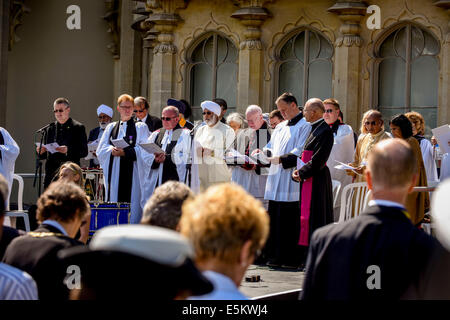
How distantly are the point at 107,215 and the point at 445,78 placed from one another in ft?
19.6

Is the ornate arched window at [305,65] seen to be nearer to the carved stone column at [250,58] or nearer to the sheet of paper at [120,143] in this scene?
the carved stone column at [250,58]

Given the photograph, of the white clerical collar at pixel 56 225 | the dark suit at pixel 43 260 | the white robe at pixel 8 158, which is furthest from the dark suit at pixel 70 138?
the dark suit at pixel 43 260

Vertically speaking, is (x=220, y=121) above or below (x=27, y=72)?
below

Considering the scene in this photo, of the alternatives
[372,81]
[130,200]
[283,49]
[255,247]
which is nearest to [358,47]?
[372,81]

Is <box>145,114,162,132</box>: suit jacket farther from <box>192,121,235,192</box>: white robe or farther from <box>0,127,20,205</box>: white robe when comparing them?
<box>0,127,20,205</box>: white robe

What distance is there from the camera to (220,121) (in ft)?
39.4

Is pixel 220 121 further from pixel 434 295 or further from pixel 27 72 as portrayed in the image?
pixel 27 72

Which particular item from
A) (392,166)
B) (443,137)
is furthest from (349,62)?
(392,166)

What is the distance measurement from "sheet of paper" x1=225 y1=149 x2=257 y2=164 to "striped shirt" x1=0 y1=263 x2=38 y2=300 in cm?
722

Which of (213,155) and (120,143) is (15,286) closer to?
(213,155)

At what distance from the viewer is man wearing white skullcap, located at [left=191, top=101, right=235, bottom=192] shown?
11.4 m

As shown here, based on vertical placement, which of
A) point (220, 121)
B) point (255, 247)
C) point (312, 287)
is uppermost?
point (220, 121)

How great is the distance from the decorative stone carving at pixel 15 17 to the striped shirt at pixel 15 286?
56.9 ft
